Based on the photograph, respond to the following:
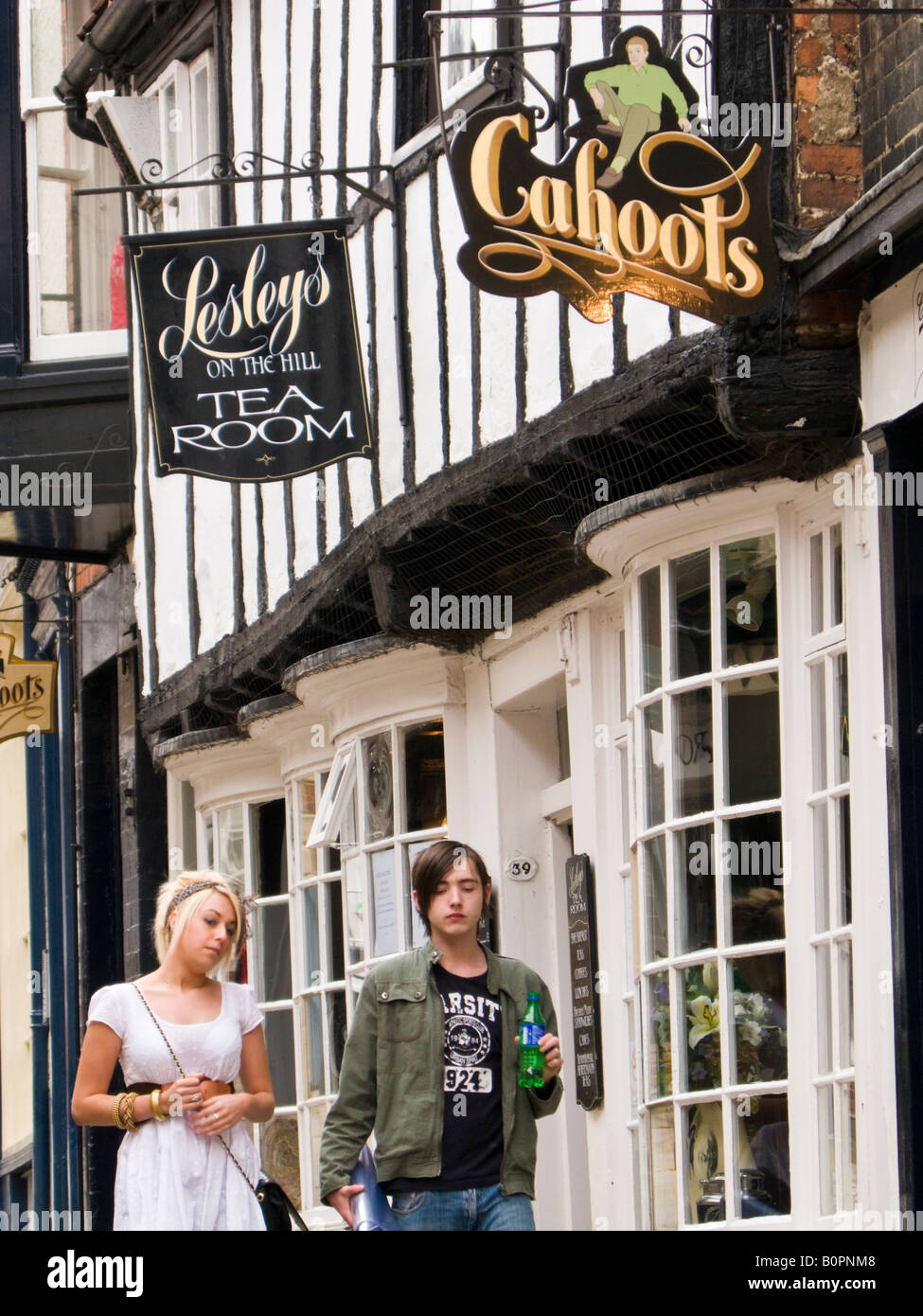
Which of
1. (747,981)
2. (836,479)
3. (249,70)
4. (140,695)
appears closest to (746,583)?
(836,479)

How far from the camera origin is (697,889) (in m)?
7.89

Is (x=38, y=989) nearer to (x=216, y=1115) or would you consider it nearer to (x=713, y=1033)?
(x=713, y=1033)

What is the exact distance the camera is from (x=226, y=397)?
955 cm

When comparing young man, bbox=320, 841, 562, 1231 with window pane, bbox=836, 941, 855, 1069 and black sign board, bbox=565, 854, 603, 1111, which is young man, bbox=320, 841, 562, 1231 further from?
black sign board, bbox=565, 854, 603, 1111

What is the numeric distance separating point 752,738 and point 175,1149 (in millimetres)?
2282

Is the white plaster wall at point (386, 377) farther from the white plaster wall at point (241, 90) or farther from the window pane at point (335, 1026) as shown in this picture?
the window pane at point (335, 1026)

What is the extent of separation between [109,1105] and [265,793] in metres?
6.10

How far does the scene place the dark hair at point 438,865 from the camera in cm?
693

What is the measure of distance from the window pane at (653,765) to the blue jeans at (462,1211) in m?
1.75

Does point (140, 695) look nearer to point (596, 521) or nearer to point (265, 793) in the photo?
point (265, 793)

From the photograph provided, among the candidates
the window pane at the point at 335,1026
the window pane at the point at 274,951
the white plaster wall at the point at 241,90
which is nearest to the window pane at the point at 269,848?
the window pane at the point at 274,951

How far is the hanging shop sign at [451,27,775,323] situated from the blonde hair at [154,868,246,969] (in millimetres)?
1812

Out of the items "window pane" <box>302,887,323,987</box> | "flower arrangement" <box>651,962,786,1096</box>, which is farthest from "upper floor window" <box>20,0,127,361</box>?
"flower arrangement" <box>651,962,786,1096</box>
